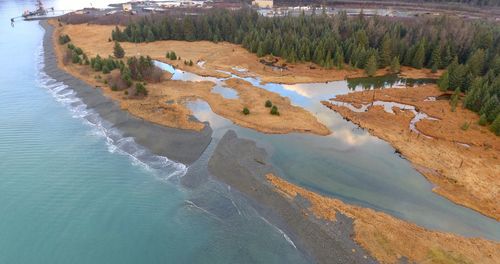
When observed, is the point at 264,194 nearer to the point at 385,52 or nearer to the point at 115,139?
the point at 115,139

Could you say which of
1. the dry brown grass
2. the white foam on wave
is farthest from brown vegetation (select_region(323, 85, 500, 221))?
the white foam on wave

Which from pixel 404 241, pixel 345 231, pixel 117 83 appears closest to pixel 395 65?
pixel 404 241

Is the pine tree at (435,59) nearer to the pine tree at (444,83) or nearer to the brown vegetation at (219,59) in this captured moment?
the brown vegetation at (219,59)

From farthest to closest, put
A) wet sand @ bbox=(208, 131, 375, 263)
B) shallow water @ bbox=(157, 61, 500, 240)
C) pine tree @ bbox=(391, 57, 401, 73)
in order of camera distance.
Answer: pine tree @ bbox=(391, 57, 401, 73) → shallow water @ bbox=(157, 61, 500, 240) → wet sand @ bbox=(208, 131, 375, 263)

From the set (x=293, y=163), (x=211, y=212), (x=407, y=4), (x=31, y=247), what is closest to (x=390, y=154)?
(x=293, y=163)

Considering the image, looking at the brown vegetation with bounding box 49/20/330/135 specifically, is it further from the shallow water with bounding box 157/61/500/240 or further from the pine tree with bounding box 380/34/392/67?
the pine tree with bounding box 380/34/392/67

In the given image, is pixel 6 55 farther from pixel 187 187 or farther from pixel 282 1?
pixel 282 1

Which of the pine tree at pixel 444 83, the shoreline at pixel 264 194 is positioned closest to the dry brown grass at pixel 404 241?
the shoreline at pixel 264 194

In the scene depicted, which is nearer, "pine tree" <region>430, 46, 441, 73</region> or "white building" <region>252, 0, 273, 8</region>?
"pine tree" <region>430, 46, 441, 73</region>
